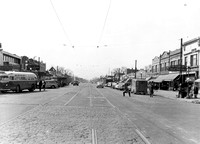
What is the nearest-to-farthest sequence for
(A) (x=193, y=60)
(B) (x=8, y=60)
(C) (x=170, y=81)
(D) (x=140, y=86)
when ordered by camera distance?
(D) (x=140, y=86) → (A) (x=193, y=60) → (C) (x=170, y=81) → (B) (x=8, y=60)

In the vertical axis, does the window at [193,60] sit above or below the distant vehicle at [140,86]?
above

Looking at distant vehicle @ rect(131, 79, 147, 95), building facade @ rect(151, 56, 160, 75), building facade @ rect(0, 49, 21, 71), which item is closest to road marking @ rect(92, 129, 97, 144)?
A: distant vehicle @ rect(131, 79, 147, 95)

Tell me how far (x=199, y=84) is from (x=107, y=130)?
1375 inches

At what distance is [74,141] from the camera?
6723mm

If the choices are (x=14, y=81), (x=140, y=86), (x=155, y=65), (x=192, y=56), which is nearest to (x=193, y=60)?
(x=192, y=56)

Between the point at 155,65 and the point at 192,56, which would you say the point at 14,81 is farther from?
the point at 155,65

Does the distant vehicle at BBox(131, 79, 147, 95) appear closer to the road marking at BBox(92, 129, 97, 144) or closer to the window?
the window

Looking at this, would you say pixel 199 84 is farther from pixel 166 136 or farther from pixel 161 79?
pixel 166 136

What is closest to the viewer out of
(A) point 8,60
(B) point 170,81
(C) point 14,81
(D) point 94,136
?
(D) point 94,136

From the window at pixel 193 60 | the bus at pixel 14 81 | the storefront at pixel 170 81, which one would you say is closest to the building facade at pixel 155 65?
the storefront at pixel 170 81

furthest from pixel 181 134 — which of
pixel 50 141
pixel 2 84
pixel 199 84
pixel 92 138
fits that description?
pixel 199 84

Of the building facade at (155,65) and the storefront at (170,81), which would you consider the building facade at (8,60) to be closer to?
the storefront at (170,81)

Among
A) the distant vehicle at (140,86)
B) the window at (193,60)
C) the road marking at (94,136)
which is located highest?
the window at (193,60)

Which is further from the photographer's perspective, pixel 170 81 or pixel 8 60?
pixel 8 60
